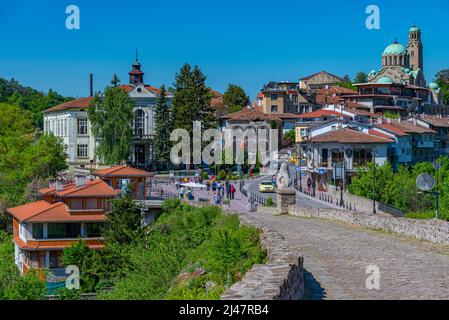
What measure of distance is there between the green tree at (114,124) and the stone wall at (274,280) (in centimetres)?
5212

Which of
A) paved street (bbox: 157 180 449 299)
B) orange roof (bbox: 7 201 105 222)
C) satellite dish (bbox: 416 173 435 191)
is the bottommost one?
orange roof (bbox: 7 201 105 222)

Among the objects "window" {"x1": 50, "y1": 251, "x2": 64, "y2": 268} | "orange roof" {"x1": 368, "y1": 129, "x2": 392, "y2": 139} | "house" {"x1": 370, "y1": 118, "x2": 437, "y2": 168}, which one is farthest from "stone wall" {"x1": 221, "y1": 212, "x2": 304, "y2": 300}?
"house" {"x1": 370, "y1": 118, "x2": 437, "y2": 168}

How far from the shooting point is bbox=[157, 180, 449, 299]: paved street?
550 inches

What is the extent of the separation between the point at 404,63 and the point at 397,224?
110 meters

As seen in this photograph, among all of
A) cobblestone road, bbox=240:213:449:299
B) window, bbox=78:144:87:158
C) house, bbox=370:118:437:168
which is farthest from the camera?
window, bbox=78:144:87:158

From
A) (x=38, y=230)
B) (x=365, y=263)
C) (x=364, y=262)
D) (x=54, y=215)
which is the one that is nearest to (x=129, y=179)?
(x=54, y=215)

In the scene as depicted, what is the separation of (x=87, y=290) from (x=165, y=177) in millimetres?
31121

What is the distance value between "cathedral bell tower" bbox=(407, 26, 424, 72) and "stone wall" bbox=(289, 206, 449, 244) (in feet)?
384

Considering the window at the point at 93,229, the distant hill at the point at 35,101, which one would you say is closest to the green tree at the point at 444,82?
the distant hill at the point at 35,101

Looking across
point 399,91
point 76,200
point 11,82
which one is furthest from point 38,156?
point 11,82

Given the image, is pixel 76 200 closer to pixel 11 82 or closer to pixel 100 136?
pixel 100 136

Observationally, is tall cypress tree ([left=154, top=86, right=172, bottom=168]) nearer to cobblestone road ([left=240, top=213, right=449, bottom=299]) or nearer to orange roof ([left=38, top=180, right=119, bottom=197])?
orange roof ([left=38, top=180, right=119, bottom=197])

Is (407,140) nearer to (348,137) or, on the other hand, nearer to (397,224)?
(348,137)

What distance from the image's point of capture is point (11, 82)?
150 metres
